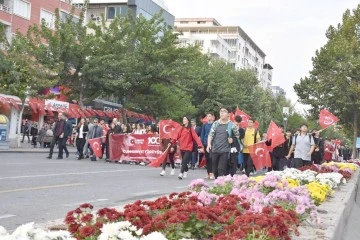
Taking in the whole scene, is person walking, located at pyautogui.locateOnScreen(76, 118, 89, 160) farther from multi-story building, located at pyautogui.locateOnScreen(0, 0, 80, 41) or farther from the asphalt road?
multi-story building, located at pyautogui.locateOnScreen(0, 0, 80, 41)

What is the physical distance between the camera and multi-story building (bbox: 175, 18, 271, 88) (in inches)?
3986

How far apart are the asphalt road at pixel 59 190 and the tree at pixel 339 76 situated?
28288 mm

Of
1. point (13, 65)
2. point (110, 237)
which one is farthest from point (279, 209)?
point (13, 65)

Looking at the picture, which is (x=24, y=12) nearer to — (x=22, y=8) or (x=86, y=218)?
(x=22, y=8)

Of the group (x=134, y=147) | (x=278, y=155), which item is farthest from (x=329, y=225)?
(x=134, y=147)

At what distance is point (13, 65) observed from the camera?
2855 cm

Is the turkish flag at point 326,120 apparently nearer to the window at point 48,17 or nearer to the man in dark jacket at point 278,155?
the man in dark jacket at point 278,155

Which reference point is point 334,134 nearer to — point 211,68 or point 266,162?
point 211,68

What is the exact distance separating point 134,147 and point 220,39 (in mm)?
81517

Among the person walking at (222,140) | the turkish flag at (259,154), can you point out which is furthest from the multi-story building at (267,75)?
the person walking at (222,140)

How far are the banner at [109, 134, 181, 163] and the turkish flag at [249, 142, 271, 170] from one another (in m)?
7.03

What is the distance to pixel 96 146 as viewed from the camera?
23.0 m

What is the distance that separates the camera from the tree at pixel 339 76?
41312mm

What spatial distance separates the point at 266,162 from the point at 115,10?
183 ft
